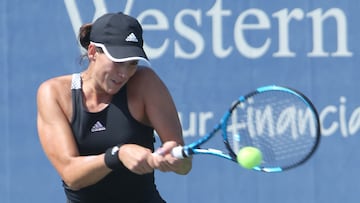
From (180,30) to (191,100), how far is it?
0.37 metres

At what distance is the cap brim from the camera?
2982 mm

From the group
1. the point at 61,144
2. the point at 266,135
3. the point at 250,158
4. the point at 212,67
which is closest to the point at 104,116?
the point at 61,144

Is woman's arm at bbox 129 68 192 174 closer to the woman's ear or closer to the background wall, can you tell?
the woman's ear

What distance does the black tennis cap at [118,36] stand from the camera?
3031 mm

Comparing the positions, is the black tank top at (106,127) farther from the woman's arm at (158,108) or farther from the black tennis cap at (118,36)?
the black tennis cap at (118,36)

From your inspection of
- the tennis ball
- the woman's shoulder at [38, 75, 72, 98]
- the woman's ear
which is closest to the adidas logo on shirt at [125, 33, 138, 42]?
the woman's ear

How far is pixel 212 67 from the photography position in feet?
17.1

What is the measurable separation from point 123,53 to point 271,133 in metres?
0.83

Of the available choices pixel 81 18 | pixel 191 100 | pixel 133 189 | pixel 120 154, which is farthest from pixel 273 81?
pixel 120 154

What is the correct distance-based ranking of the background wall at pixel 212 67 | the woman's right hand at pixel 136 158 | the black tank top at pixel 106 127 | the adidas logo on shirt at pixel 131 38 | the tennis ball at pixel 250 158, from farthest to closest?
the background wall at pixel 212 67
the black tank top at pixel 106 127
the adidas logo on shirt at pixel 131 38
the tennis ball at pixel 250 158
the woman's right hand at pixel 136 158

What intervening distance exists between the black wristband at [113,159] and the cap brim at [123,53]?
0.87ft

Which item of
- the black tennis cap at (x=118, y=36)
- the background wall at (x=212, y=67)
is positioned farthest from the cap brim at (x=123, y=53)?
the background wall at (x=212, y=67)

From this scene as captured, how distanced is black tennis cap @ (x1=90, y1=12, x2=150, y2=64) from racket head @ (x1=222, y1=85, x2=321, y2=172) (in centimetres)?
36

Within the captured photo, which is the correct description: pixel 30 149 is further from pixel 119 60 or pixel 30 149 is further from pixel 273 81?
pixel 119 60
